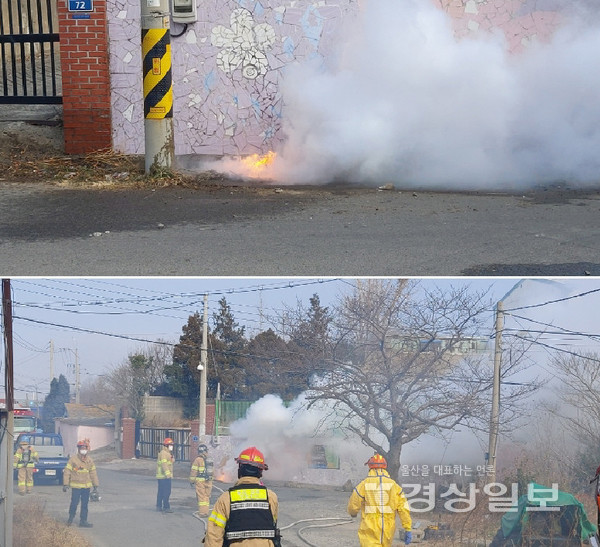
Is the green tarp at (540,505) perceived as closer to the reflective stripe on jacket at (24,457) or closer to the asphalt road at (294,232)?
the asphalt road at (294,232)

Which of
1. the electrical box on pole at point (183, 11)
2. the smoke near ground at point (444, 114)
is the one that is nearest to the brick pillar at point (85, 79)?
the electrical box on pole at point (183, 11)

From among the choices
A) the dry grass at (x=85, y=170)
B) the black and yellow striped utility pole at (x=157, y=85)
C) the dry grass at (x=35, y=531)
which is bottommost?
the dry grass at (x=35, y=531)

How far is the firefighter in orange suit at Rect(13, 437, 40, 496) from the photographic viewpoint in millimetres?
8188

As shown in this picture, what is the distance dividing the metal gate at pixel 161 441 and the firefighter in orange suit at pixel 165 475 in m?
0.04

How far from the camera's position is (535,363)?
328 inches

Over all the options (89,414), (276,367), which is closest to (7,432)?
(89,414)

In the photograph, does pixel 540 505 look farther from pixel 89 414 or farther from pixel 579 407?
pixel 89 414

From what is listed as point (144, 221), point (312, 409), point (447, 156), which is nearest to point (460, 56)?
point (447, 156)

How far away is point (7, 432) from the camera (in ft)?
26.7

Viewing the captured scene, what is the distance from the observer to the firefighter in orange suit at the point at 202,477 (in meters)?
8.41

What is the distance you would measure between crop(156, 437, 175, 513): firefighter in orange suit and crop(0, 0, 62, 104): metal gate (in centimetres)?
607

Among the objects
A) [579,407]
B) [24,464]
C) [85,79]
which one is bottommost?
[24,464]

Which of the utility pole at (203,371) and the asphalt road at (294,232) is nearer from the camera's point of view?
the utility pole at (203,371)

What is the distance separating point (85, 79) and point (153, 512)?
20.1 feet
